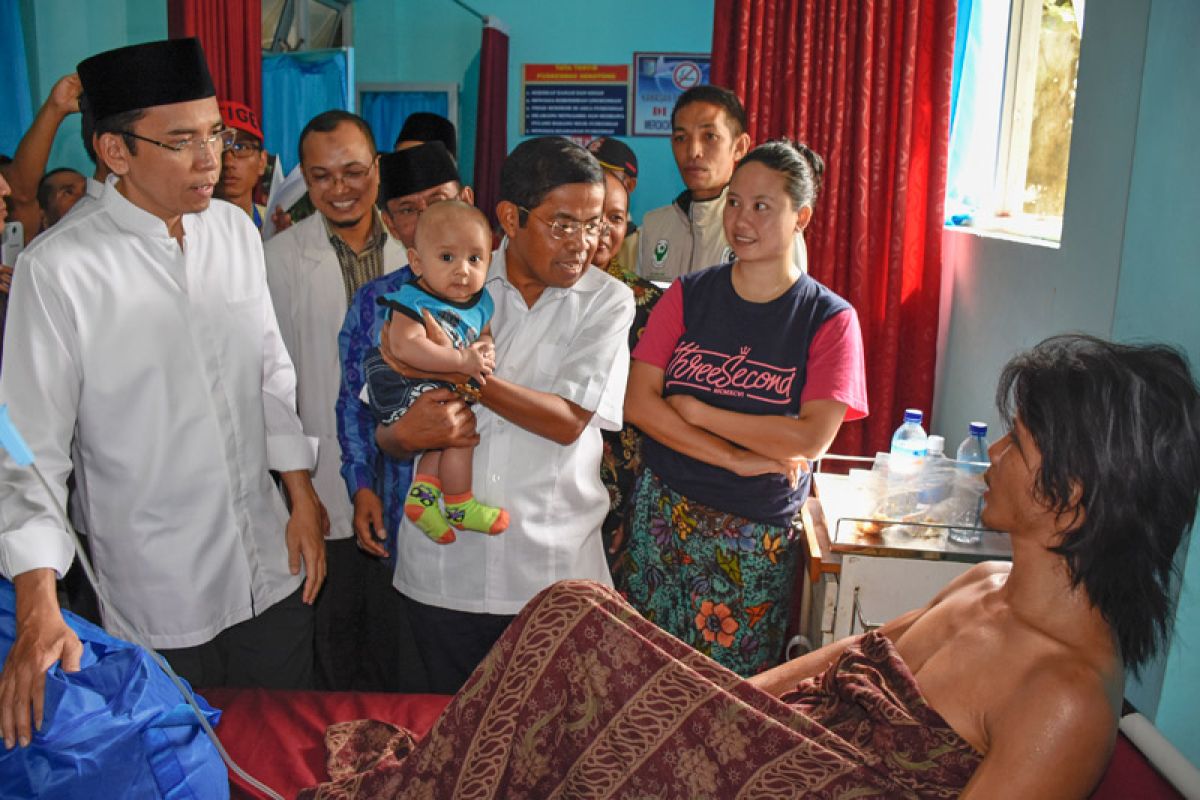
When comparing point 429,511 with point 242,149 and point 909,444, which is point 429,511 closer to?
point 909,444

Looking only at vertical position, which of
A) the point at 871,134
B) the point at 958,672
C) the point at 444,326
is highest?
the point at 871,134

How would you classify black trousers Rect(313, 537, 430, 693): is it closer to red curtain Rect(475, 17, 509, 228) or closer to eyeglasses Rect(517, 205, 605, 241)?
eyeglasses Rect(517, 205, 605, 241)

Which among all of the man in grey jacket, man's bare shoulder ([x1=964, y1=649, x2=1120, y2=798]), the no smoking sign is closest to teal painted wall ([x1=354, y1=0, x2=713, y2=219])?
the no smoking sign

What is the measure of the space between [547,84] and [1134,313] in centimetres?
520

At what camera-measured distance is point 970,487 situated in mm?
2352

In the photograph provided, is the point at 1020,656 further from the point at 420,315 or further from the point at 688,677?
the point at 420,315

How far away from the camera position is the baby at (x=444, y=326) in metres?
1.92

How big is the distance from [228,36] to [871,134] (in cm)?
259

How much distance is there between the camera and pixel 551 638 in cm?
157

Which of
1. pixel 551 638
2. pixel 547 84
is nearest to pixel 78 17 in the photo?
pixel 547 84

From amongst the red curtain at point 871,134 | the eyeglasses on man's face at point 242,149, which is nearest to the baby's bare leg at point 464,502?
the eyeglasses on man's face at point 242,149

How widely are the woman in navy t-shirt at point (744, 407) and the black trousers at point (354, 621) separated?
33.1 inches

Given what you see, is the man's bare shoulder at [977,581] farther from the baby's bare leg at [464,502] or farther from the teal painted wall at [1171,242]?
the baby's bare leg at [464,502]

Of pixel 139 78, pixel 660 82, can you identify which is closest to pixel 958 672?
pixel 139 78
